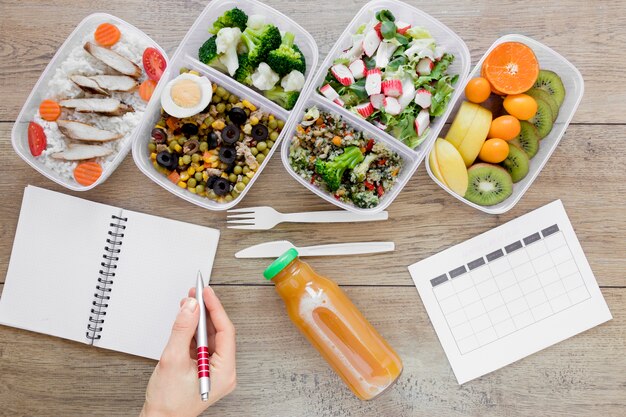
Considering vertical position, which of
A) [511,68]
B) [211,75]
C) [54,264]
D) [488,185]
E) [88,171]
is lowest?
[54,264]

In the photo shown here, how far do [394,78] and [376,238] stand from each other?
0.38m

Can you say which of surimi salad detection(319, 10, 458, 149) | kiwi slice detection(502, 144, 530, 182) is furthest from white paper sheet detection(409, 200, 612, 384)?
surimi salad detection(319, 10, 458, 149)

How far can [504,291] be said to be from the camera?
134cm

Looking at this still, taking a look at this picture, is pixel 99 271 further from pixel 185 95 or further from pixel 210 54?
pixel 210 54

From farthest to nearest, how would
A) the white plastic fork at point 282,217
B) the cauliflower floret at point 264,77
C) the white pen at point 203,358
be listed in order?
the white plastic fork at point 282,217
the cauliflower floret at point 264,77
the white pen at point 203,358

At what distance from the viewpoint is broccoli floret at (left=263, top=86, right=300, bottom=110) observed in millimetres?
1228

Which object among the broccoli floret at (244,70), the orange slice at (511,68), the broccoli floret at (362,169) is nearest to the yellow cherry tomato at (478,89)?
the orange slice at (511,68)

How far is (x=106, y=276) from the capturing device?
1333mm

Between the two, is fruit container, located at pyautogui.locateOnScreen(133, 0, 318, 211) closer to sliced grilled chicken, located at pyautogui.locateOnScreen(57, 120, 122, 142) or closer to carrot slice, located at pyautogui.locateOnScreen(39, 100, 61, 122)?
sliced grilled chicken, located at pyautogui.locateOnScreen(57, 120, 122, 142)

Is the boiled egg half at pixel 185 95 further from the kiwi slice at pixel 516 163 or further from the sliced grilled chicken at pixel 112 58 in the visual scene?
the kiwi slice at pixel 516 163

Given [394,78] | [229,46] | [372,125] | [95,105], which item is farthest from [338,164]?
[95,105]

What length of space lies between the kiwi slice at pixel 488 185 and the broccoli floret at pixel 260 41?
0.52 m

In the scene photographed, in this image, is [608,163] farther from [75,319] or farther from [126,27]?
[75,319]

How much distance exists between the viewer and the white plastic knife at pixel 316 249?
1.30 m
